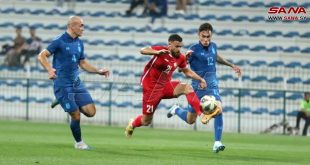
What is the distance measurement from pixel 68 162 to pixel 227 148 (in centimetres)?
587

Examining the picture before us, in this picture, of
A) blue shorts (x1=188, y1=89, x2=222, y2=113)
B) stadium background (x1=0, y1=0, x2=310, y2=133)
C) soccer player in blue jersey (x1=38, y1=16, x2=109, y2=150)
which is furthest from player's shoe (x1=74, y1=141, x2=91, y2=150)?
stadium background (x1=0, y1=0, x2=310, y2=133)

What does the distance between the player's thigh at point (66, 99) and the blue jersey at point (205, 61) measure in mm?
2753

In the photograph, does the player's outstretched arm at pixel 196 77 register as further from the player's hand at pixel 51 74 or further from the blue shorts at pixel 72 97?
the player's hand at pixel 51 74

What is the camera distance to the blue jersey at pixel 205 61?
18.8m

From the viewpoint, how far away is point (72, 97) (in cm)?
1756

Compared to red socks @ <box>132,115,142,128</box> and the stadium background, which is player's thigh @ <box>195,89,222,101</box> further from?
the stadium background

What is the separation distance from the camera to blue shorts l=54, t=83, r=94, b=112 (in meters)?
17.6

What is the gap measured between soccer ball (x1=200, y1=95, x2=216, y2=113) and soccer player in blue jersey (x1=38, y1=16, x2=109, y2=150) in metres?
1.95

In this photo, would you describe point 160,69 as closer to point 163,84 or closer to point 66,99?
point 163,84

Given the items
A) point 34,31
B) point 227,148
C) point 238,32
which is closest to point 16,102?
point 34,31

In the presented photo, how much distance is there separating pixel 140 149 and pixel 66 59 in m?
2.31

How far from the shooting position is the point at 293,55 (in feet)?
103

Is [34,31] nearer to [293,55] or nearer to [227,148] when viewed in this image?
[293,55]

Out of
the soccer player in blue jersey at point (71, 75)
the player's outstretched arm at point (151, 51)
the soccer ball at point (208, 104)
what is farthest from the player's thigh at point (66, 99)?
the soccer ball at point (208, 104)
